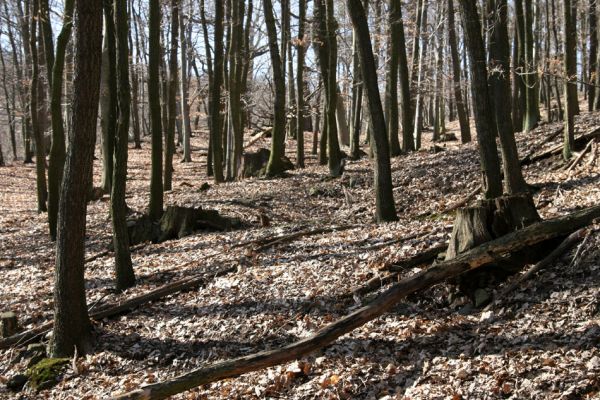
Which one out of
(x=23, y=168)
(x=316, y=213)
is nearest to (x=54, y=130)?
(x=316, y=213)

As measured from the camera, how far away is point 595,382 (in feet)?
14.9

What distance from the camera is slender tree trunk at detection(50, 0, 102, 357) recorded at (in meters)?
6.77

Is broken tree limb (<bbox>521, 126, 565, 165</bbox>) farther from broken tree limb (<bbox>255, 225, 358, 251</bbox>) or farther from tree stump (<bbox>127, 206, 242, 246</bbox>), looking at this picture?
tree stump (<bbox>127, 206, 242, 246</bbox>)

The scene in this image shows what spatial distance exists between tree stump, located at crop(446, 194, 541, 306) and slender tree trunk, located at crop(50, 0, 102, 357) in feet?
16.0

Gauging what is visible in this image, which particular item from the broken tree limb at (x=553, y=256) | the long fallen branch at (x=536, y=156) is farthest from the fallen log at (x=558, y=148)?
the broken tree limb at (x=553, y=256)

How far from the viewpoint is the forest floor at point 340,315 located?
5.26 meters

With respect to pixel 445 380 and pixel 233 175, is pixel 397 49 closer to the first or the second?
pixel 233 175

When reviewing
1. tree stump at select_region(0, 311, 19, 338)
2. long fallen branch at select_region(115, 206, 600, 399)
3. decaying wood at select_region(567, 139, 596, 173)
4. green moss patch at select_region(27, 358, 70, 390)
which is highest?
decaying wood at select_region(567, 139, 596, 173)

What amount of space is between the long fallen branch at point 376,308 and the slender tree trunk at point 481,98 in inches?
96.6

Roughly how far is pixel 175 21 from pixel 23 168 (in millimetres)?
19012

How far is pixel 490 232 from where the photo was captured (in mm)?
6844

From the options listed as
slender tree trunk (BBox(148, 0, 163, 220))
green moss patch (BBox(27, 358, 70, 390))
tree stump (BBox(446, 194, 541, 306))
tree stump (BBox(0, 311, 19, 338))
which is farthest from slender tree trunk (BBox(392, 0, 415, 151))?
green moss patch (BBox(27, 358, 70, 390))

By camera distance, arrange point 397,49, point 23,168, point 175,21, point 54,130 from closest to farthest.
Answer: point 54,130 < point 397,49 < point 175,21 < point 23,168

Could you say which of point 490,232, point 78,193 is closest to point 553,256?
point 490,232
